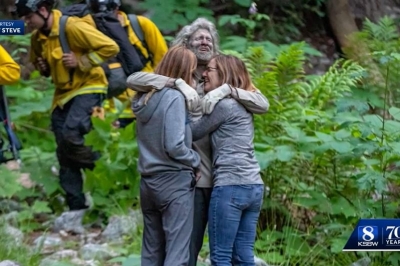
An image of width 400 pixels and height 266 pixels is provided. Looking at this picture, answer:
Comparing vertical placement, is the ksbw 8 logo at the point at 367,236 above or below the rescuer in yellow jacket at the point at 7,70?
below

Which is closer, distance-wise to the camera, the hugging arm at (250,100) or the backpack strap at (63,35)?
the hugging arm at (250,100)

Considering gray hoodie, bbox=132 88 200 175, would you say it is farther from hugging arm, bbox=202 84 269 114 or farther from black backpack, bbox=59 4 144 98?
black backpack, bbox=59 4 144 98

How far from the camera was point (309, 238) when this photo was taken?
6852mm

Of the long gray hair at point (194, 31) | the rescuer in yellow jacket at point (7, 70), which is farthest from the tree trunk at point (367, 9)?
the long gray hair at point (194, 31)

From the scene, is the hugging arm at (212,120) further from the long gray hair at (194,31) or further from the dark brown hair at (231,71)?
the long gray hair at (194,31)

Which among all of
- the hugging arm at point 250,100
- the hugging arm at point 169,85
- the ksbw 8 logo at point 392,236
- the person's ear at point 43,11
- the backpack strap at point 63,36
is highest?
the person's ear at point 43,11

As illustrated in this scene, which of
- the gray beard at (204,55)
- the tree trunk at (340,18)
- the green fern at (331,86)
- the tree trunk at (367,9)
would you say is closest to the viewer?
the gray beard at (204,55)

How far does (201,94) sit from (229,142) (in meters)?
0.38

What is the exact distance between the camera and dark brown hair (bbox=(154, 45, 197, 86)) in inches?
203

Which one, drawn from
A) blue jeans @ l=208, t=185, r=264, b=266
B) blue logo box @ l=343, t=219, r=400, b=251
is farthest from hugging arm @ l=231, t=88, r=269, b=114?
blue logo box @ l=343, t=219, r=400, b=251

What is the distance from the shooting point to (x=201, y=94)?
5355mm

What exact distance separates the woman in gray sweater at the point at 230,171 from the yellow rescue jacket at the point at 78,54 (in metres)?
2.21

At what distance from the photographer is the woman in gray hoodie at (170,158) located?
16.7 ft

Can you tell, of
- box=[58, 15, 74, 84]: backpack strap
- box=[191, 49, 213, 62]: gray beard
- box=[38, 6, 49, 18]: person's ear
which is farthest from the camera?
box=[58, 15, 74, 84]: backpack strap
